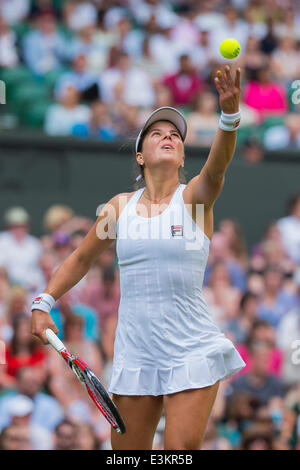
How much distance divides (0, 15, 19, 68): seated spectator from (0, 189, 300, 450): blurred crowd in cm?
219

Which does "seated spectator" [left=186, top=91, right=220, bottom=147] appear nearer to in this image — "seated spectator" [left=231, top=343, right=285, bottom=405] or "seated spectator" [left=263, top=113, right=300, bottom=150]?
"seated spectator" [left=263, top=113, right=300, bottom=150]

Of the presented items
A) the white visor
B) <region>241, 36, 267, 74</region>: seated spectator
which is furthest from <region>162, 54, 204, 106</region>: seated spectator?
the white visor

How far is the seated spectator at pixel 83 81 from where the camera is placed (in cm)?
1050

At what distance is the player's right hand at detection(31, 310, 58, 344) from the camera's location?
4414 millimetres

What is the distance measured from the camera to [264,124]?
11.0 m

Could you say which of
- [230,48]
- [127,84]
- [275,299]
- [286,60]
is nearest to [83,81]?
[127,84]

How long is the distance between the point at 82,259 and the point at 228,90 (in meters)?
1.20

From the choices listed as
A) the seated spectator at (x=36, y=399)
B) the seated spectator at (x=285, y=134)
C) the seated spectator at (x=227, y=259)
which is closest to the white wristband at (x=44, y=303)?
the seated spectator at (x=36, y=399)

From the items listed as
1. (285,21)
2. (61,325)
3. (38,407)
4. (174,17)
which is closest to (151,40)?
(174,17)

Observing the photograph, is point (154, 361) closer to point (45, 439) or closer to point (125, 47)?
point (45, 439)

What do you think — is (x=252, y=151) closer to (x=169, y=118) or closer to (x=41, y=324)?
(x=169, y=118)

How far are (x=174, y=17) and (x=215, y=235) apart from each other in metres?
4.57

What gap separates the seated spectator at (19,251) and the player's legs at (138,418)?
3.98 m

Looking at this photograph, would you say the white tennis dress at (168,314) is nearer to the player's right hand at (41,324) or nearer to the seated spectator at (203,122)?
the player's right hand at (41,324)
